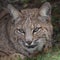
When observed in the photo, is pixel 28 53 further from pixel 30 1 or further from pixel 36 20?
pixel 30 1

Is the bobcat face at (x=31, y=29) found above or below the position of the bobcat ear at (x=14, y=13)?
below

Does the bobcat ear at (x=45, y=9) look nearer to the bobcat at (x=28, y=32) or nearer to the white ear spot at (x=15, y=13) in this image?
the bobcat at (x=28, y=32)

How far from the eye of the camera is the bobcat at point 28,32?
571cm

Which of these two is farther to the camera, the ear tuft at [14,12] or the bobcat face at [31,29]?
the ear tuft at [14,12]

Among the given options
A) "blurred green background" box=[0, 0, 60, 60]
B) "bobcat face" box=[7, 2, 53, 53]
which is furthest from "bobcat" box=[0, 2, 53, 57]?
"blurred green background" box=[0, 0, 60, 60]

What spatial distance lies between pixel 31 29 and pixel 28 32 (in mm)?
83

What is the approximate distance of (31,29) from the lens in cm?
571

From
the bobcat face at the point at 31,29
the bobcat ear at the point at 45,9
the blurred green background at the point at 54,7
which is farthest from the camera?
the blurred green background at the point at 54,7

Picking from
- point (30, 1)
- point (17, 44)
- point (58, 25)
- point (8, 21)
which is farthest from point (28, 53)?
point (30, 1)

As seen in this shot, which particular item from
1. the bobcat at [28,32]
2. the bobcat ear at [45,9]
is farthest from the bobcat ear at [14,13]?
the bobcat ear at [45,9]

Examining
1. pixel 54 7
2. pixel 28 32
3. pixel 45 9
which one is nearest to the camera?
pixel 28 32

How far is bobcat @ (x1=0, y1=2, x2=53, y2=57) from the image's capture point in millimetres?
5707

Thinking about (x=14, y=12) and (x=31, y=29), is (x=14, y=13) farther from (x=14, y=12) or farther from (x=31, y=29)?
(x=31, y=29)

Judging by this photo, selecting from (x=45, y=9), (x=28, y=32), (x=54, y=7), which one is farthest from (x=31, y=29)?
(x=54, y=7)
